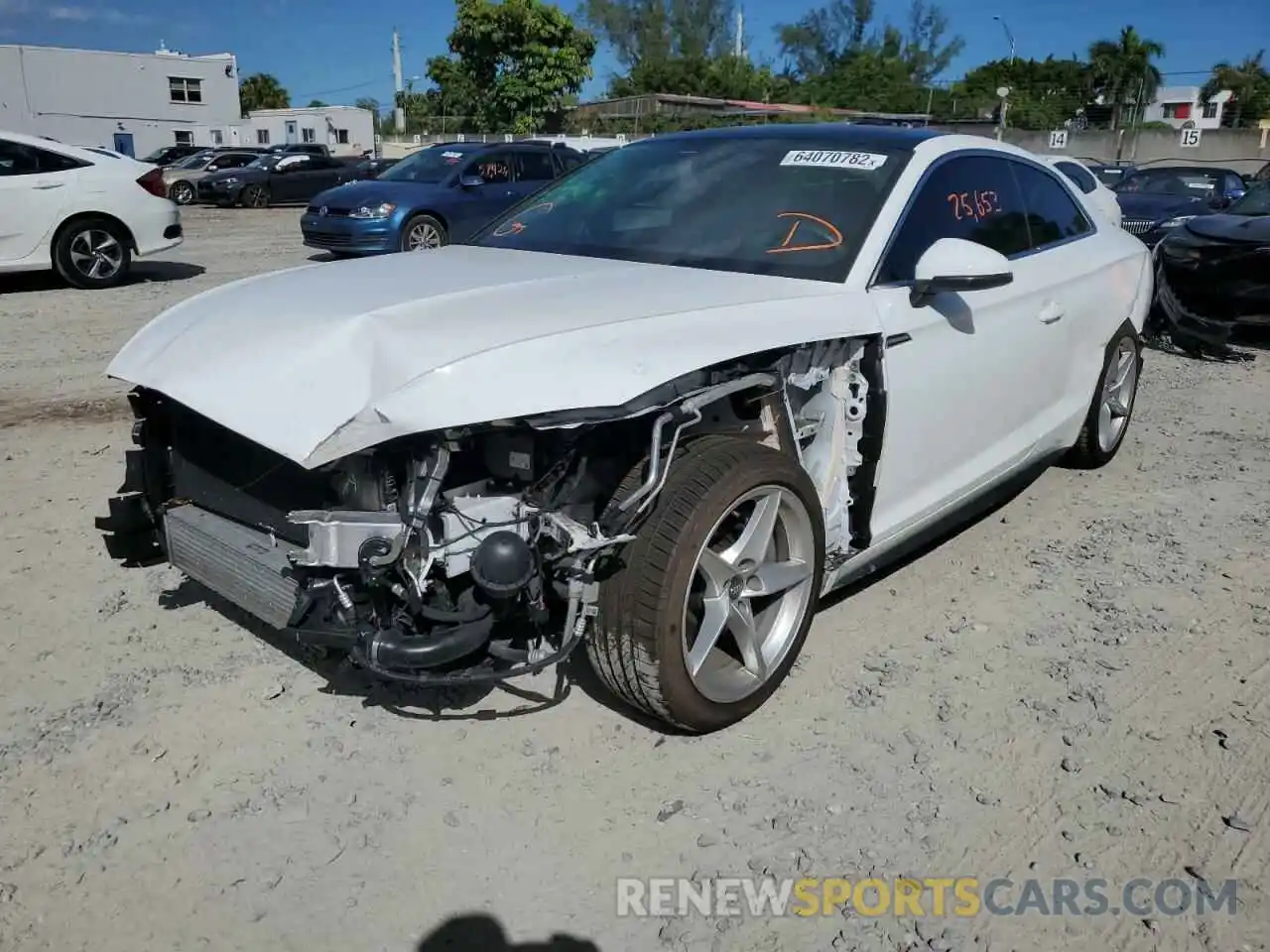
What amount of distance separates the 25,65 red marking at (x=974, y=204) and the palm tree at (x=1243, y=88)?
163 ft

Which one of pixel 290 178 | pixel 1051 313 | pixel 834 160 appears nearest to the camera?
pixel 834 160

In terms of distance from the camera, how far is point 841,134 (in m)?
3.92

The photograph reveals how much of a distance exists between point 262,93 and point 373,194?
283 feet

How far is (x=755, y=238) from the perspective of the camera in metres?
3.50

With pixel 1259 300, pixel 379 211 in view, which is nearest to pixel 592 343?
pixel 1259 300

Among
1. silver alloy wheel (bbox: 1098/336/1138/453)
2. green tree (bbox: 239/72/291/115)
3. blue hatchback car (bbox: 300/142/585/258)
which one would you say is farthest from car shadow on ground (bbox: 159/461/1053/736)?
green tree (bbox: 239/72/291/115)

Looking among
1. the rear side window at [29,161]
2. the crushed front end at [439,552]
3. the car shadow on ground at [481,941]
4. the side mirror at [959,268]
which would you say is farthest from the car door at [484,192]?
the car shadow on ground at [481,941]

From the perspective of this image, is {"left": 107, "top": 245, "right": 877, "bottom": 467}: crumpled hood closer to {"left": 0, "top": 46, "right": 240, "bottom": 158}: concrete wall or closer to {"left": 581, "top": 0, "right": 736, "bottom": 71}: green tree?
{"left": 0, "top": 46, "right": 240, "bottom": 158}: concrete wall

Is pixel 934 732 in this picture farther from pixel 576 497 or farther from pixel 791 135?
pixel 791 135

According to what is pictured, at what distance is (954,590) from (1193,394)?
14.2 feet

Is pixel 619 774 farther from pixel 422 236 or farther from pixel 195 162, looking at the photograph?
pixel 195 162

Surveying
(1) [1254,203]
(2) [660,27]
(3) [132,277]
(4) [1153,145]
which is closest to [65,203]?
(3) [132,277]

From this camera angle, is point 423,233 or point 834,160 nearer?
point 834,160

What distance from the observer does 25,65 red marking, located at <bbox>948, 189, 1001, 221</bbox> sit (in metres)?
3.83
